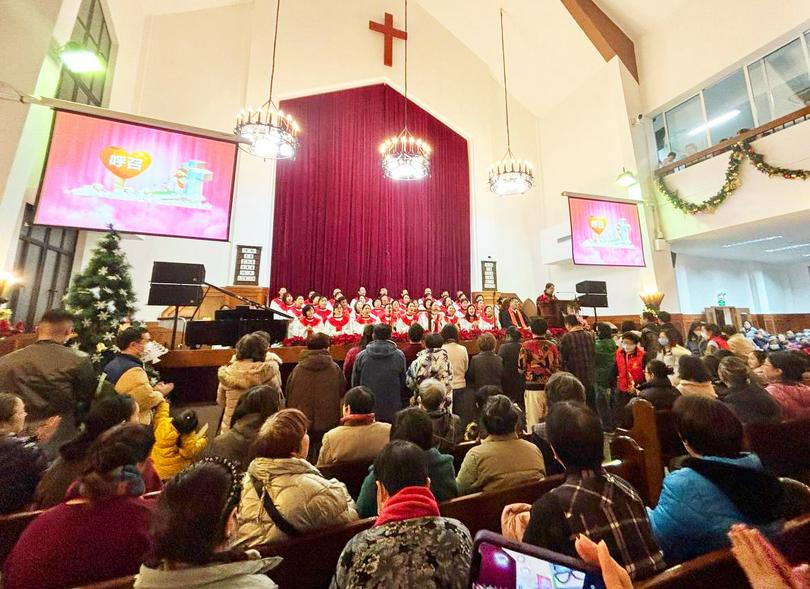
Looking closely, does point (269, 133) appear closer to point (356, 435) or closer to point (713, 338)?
point (356, 435)

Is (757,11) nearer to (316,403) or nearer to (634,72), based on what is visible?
(634,72)

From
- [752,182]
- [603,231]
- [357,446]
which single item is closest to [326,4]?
[603,231]

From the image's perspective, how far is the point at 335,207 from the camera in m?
8.30

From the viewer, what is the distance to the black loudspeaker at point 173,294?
4.01 metres

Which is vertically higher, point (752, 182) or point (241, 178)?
point (241, 178)

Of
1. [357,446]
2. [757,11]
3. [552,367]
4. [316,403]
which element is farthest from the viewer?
[757,11]

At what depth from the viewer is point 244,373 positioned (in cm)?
225

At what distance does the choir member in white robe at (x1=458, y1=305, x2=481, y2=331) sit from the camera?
23.9 feet

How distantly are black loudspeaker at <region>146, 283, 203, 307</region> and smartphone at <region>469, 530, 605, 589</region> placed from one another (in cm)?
442

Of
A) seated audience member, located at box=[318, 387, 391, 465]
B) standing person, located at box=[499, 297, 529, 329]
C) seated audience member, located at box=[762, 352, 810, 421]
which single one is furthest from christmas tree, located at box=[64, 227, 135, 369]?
standing person, located at box=[499, 297, 529, 329]

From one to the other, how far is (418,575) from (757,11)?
9669mm

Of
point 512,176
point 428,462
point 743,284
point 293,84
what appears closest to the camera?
point 428,462

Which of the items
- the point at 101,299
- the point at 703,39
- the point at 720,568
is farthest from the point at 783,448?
the point at 703,39

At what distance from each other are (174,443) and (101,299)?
228 cm
